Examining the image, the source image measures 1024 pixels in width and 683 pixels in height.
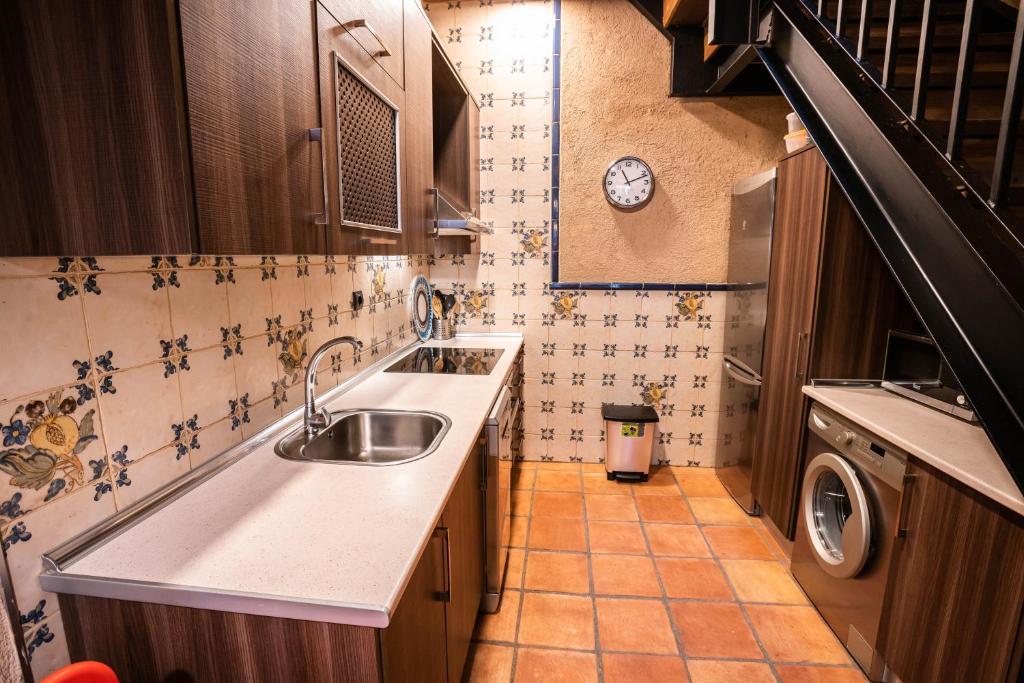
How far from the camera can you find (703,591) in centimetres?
206

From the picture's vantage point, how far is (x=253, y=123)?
815 millimetres

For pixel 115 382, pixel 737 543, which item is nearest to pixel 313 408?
pixel 115 382

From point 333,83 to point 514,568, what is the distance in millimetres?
1987

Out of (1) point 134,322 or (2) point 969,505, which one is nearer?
(1) point 134,322

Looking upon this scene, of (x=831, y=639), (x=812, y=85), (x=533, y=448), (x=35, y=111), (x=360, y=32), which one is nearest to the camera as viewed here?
(x=35, y=111)

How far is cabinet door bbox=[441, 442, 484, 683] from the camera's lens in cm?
130

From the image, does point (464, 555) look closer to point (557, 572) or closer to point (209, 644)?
point (209, 644)

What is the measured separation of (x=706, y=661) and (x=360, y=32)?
2.22m

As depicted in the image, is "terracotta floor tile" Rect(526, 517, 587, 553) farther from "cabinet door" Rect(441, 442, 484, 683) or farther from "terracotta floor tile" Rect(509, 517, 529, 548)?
"cabinet door" Rect(441, 442, 484, 683)

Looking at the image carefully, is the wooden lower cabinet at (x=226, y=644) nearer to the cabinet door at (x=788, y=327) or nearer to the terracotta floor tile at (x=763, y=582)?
the terracotta floor tile at (x=763, y=582)

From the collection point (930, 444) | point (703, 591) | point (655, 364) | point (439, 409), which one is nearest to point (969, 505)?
point (930, 444)

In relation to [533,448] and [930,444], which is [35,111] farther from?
[533,448]

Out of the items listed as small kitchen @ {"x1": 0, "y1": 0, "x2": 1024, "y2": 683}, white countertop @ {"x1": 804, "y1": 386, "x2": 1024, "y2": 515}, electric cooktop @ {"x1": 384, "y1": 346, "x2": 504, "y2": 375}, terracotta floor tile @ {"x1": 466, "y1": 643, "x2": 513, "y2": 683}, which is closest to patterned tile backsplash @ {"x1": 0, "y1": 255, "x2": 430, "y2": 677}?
small kitchen @ {"x1": 0, "y1": 0, "x2": 1024, "y2": 683}

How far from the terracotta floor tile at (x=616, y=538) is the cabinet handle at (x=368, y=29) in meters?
2.18
